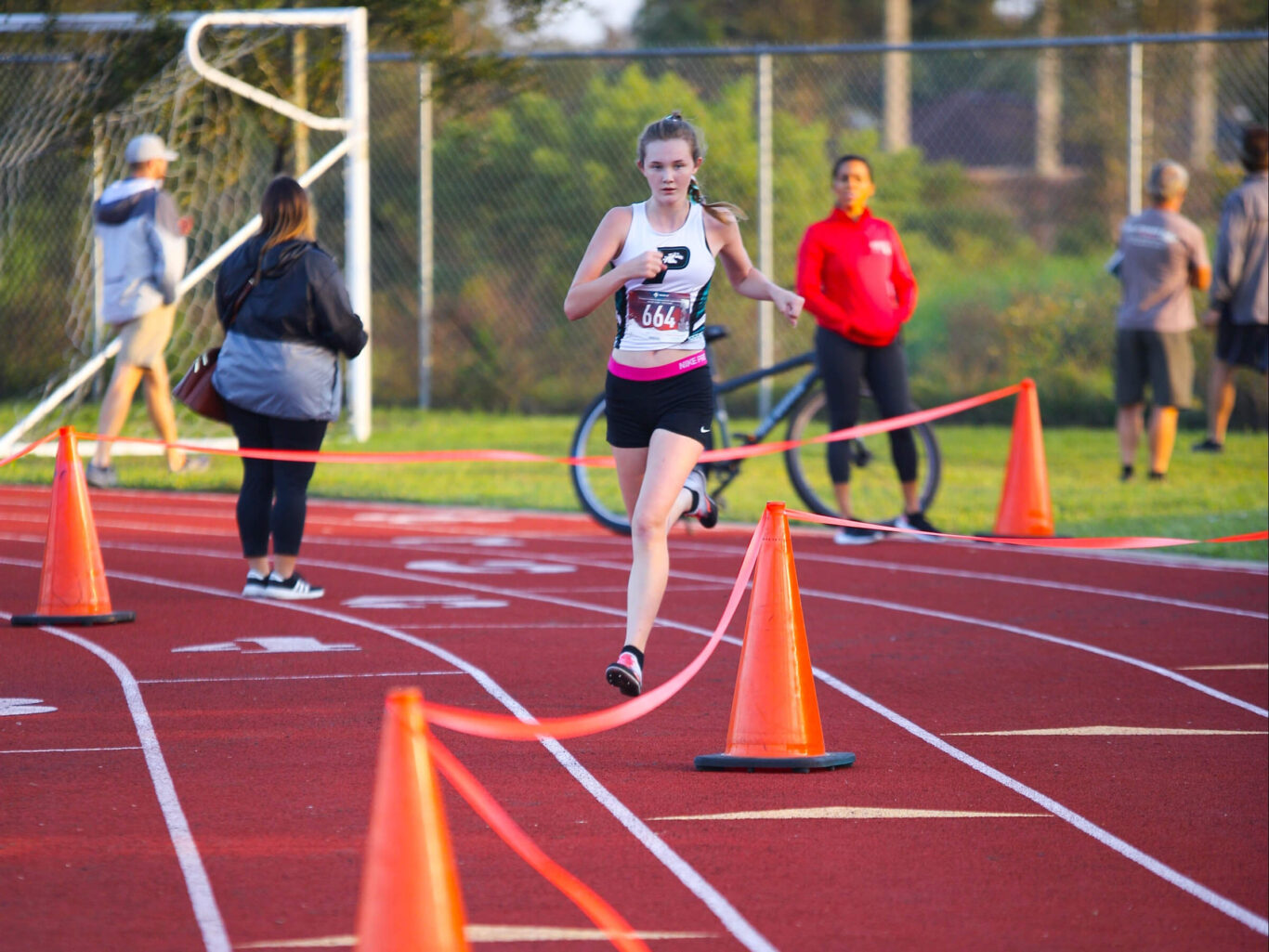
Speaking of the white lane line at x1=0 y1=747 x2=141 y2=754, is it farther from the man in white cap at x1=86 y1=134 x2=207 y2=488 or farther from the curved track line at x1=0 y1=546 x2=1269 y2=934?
the man in white cap at x1=86 y1=134 x2=207 y2=488

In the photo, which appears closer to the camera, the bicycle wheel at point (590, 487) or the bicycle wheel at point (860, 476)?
the bicycle wheel at point (860, 476)

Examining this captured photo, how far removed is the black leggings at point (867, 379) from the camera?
10.2 m

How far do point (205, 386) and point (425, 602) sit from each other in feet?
4.67

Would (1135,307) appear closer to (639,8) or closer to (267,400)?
(267,400)

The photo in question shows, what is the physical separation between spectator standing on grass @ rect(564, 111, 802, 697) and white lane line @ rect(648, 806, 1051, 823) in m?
1.07

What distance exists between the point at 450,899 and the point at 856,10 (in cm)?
4031

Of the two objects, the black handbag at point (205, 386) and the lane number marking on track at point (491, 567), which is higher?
the black handbag at point (205, 386)

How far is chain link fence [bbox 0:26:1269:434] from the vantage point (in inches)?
639

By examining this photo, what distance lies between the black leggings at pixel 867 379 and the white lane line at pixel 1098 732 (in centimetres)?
434

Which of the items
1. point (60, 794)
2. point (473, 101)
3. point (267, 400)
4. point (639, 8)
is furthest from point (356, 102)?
point (639, 8)

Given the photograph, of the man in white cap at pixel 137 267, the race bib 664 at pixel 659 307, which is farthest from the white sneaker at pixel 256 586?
the man in white cap at pixel 137 267

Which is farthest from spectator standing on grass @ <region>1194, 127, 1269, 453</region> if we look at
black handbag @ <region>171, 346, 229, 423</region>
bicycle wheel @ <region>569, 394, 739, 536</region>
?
black handbag @ <region>171, 346, 229, 423</region>

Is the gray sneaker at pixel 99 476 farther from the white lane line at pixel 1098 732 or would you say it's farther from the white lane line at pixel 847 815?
the white lane line at pixel 847 815

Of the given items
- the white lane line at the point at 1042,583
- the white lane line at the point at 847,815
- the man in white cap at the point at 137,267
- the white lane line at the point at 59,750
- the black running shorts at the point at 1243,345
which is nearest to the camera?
the white lane line at the point at 847,815
